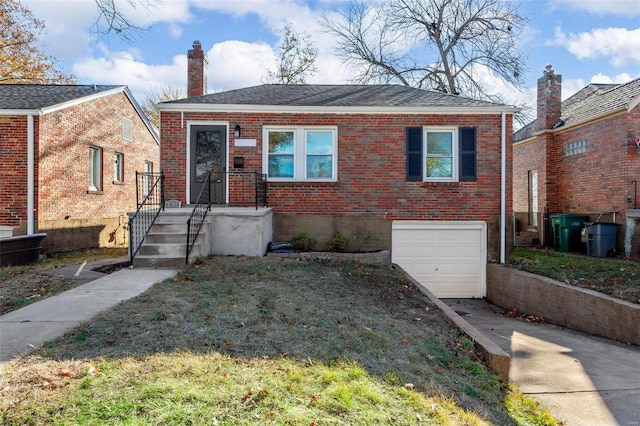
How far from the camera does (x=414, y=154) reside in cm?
983

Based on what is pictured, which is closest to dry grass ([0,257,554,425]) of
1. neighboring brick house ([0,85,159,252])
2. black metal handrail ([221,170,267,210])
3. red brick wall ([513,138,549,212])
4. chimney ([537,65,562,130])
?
black metal handrail ([221,170,267,210])

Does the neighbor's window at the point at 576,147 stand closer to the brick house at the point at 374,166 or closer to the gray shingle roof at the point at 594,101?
the gray shingle roof at the point at 594,101

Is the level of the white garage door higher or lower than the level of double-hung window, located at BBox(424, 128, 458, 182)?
lower

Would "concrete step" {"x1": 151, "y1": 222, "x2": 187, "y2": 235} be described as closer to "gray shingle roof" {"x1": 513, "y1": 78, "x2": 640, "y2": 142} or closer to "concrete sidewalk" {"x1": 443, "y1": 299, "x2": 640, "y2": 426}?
"concrete sidewalk" {"x1": 443, "y1": 299, "x2": 640, "y2": 426}

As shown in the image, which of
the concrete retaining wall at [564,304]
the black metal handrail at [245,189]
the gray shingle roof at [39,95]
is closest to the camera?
the concrete retaining wall at [564,304]

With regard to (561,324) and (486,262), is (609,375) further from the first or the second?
(486,262)

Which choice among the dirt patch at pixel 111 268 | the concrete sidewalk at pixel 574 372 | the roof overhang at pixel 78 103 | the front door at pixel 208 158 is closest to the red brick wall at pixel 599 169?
the concrete sidewalk at pixel 574 372

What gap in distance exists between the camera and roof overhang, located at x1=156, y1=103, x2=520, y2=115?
31.6 feet

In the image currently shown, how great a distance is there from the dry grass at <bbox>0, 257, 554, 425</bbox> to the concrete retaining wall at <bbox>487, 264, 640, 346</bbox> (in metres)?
3.20

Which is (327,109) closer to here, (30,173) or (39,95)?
(30,173)

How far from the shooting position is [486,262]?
9.95m

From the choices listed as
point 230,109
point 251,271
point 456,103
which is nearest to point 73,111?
point 230,109

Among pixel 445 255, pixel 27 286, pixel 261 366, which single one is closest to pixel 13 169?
pixel 27 286

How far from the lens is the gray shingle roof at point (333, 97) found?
9.78 meters
